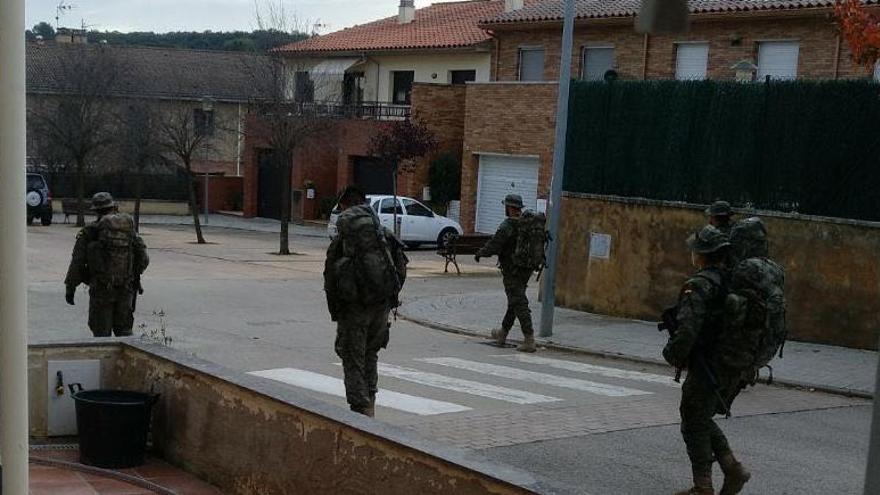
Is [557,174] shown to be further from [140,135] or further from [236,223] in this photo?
[236,223]

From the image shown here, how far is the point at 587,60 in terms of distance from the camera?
31766 mm

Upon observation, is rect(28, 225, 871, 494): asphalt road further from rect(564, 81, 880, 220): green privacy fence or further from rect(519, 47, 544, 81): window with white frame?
rect(519, 47, 544, 81): window with white frame

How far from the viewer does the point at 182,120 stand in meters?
36.8

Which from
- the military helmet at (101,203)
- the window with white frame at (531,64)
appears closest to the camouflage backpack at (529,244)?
the military helmet at (101,203)

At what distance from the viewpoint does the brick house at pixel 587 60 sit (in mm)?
26375

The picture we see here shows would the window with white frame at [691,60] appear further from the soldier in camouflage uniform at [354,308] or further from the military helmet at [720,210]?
the soldier in camouflage uniform at [354,308]

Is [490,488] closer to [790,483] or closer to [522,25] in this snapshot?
[790,483]

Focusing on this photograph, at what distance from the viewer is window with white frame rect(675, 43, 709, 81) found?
94.5 feet

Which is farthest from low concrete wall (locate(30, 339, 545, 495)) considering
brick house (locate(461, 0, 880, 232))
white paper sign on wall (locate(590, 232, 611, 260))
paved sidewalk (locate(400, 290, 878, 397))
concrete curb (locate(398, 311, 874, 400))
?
brick house (locate(461, 0, 880, 232))

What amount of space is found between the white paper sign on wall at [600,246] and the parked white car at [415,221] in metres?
14.0

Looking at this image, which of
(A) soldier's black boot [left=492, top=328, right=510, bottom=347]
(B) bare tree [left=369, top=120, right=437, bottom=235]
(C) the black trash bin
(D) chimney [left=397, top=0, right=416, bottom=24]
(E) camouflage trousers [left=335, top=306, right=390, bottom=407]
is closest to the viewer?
(C) the black trash bin

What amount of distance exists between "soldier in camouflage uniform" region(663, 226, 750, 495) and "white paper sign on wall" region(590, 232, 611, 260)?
10.4m

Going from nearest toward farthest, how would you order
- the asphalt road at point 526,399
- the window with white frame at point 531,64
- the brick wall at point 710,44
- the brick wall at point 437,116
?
the asphalt road at point 526,399
the brick wall at point 710,44
the window with white frame at point 531,64
the brick wall at point 437,116

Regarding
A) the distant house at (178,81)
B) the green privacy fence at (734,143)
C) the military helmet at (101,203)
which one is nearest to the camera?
the military helmet at (101,203)
